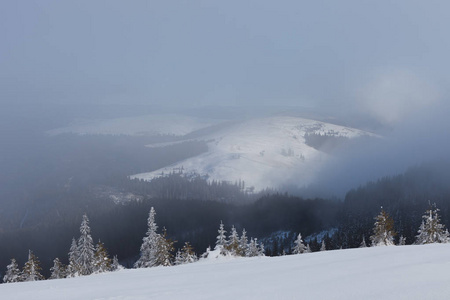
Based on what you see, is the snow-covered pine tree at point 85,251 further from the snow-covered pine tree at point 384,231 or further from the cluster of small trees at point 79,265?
the snow-covered pine tree at point 384,231

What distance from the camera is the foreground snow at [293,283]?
815cm

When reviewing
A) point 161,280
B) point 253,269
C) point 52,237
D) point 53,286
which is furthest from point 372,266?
point 52,237

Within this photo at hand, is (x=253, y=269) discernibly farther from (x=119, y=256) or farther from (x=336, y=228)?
(x=336, y=228)

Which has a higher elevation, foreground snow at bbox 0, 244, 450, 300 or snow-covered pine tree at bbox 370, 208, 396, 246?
foreground snow at bbox 0, 244, 450, 300

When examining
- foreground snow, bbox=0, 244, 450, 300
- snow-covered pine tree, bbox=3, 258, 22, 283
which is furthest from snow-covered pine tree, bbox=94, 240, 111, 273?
foreground snow, bbox=0, 244, 450, 300

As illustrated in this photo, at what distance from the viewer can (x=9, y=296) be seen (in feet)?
39.0

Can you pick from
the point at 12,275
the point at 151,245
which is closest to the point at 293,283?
the point at 151,245

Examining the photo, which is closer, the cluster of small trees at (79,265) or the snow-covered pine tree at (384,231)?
the snow-covered pine tree at (384,231)

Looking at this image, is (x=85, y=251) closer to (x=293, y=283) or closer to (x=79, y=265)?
(x=79, y=265)

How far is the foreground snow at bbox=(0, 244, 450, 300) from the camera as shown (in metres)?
8.15

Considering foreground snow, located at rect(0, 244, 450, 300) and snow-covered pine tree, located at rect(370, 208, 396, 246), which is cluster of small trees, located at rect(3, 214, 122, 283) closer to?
foreground snow, located at rect(0, 244, 450, 300)

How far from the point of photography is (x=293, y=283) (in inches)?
399

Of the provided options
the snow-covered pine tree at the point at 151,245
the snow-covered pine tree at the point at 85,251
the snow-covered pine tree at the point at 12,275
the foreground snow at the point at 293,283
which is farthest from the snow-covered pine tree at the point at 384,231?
the snow-covered pine tree at the point at 12,275

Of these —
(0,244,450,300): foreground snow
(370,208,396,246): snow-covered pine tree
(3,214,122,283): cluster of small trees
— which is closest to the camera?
(0,244,450,300): foreground snow
